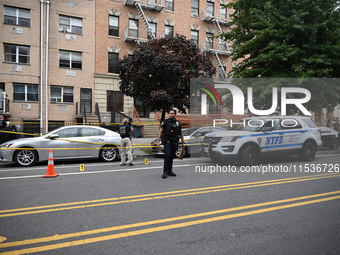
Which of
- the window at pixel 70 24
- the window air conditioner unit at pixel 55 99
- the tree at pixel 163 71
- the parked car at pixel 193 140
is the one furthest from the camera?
the window at pixel 70 24

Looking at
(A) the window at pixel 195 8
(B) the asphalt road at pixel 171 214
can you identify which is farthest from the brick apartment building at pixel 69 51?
(B) the asphalt road at pixel 171 214

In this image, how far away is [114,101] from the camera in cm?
2405

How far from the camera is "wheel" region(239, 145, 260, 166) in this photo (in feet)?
30.7

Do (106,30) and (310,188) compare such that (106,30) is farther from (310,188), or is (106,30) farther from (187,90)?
(310,188)

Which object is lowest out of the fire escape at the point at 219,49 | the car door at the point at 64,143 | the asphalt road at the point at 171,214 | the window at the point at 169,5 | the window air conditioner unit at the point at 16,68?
the asphalt road at the point at 171,214

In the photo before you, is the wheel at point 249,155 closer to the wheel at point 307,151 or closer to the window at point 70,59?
the wheel at point 307,151

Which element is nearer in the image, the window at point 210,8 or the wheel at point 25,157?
the wheel at point 25,157

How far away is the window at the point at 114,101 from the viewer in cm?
2392

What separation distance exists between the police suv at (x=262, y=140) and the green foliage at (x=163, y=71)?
155 inches

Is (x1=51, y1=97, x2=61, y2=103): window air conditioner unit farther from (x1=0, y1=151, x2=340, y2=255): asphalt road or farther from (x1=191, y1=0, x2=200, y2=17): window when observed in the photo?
(x1=0, y1=151, x2=340, y2=255): asphalt road

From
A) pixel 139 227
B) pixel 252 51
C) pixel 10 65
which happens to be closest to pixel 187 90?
pixel 252 51

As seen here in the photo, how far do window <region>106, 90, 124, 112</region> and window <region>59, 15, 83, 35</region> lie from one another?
5565 mm

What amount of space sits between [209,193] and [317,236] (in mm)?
2501

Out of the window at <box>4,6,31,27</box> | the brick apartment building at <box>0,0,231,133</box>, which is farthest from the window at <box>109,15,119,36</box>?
the window at <box>4,6,31,27</box>
